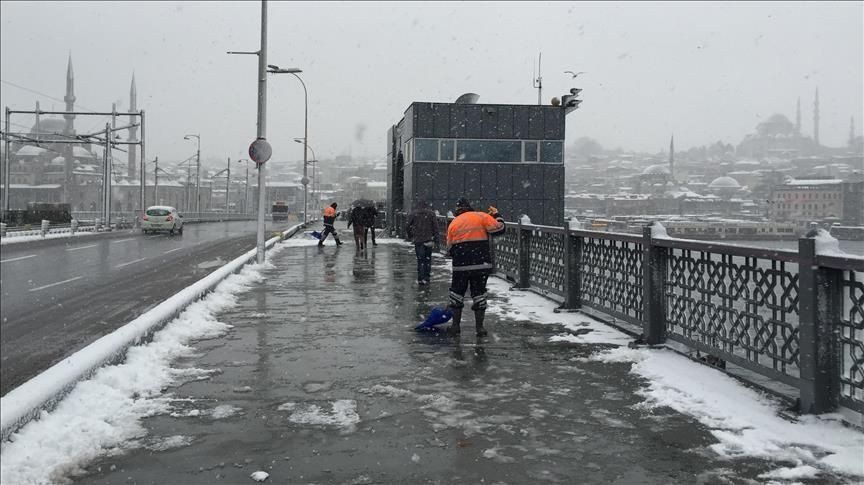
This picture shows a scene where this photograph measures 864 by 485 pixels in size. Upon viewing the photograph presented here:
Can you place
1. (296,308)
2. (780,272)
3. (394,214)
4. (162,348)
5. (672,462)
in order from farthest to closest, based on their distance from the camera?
(394,214) → (296,308) → (162,348) → (780,272) → (672,462)

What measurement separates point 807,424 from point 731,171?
50.6 m

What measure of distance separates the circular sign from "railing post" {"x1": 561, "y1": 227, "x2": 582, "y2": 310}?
32.9 feet

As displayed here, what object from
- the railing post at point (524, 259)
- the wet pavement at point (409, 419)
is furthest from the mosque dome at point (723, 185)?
the wet pavement at point (409, 419)

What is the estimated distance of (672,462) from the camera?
4422 mm

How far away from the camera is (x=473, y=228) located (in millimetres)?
8930

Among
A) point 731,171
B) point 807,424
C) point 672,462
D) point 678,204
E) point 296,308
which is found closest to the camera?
point 672,462

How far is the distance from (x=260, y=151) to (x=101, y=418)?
14003 millimetres

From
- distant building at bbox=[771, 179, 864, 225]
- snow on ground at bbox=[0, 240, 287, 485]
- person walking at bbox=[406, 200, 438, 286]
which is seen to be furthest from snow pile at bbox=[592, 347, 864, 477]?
person walking at bbox=[406, 200, 438, 286]

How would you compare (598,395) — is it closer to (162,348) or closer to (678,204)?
(162,348)

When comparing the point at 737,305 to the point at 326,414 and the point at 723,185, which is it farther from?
the point at 723,185

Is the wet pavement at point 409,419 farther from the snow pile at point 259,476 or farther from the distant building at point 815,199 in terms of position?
the distant building at point 815,199

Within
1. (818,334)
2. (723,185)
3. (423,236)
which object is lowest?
(818,334)

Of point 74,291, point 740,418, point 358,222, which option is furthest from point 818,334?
point 358,222

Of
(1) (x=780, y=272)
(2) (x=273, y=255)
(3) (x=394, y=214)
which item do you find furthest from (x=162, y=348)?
(3) (x=394, y=214)
